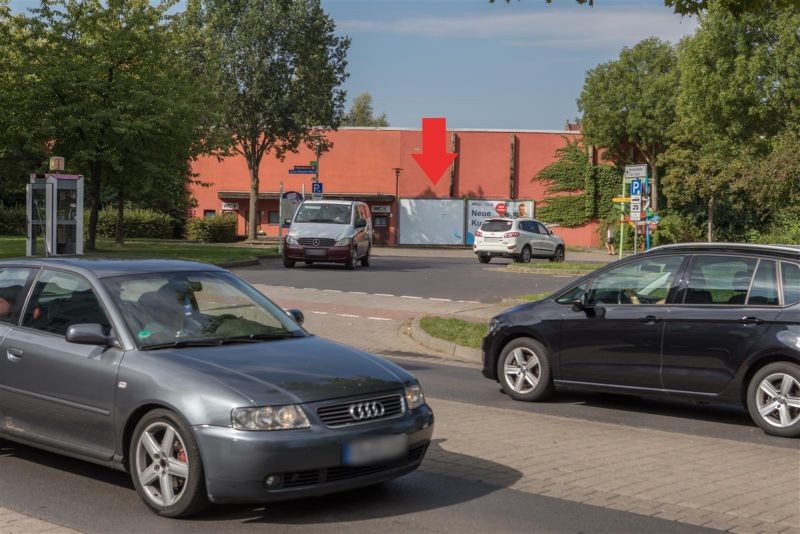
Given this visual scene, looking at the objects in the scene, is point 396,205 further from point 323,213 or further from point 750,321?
point 750,321

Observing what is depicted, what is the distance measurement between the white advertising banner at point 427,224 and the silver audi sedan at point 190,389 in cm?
5422

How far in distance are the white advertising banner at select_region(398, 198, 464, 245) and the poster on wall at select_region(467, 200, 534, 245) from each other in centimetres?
74

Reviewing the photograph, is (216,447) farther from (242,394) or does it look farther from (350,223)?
(350,223)

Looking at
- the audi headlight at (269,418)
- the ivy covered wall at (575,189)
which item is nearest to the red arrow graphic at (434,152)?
the ivy covered wall at (575,189)

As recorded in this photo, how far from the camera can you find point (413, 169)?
6162 cm

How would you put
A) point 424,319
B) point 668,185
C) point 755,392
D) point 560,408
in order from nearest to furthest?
point 755,392, point 560,408, point 424,319, point 668,185

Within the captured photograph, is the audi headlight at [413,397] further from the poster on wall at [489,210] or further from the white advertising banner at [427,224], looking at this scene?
the white advertising banner at [427,224]

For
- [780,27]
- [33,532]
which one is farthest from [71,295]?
[780,27]

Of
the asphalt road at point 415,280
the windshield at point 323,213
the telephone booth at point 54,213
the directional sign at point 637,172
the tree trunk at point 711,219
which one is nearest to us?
the directional sign at point 637,172

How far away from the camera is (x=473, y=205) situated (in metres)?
60.6

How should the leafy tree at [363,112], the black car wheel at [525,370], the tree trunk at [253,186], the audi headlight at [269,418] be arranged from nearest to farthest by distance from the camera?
the audi headlight at [269,418], the black car wheel at [525,370], the tree trunk at [253,186], the leafy tree at [363,112]

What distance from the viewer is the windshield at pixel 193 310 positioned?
19.7ft

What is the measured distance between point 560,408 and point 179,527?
16.3 feet

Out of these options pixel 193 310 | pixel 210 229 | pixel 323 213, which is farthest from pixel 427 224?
pixel 193 310
